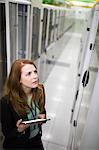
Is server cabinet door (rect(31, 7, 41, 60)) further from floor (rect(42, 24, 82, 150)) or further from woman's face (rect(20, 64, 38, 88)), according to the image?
woman's face (rect(20, 64, 38, 88))

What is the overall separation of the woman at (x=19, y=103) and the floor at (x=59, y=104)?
1.19 m

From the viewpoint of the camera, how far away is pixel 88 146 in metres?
1.35

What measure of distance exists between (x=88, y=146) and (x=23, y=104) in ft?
1.93

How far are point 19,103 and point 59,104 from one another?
2457 millimetres

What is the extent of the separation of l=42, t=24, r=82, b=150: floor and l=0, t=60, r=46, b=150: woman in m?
1.19

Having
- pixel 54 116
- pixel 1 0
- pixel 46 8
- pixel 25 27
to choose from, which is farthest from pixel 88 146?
pixel 46 8

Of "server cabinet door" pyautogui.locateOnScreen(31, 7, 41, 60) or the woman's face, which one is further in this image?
"server cabinet door" pyautogui.locateOnScreen(31, 7, 41, 60)

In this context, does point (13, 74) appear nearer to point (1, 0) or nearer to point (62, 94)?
point (1, 0)

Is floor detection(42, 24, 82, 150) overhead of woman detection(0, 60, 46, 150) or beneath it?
beneath

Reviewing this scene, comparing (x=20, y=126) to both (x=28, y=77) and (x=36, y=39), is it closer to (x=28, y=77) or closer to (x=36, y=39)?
(x=28, y=77)

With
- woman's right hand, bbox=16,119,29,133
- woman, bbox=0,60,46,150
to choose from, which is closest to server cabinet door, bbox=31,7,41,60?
woman, bbox=0,60,46,150

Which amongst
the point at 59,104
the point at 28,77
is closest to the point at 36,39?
the point at 59,104

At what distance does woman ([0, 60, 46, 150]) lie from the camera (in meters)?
1.42

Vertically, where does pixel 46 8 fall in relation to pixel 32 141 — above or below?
above
